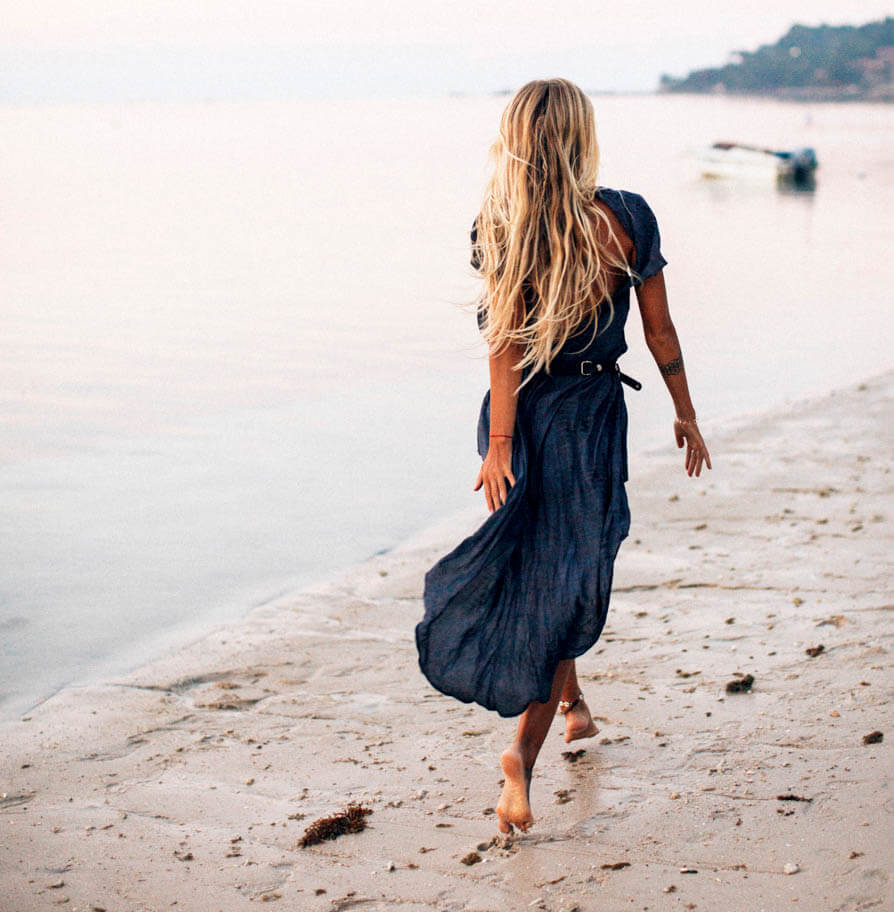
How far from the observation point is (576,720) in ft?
11.1

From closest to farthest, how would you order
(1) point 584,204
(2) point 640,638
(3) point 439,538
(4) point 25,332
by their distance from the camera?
(1) point 584,204
(2) point 640,638
(3) point 439,538
(4) point 25,332

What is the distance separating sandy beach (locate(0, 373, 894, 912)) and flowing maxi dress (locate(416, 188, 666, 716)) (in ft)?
1.43

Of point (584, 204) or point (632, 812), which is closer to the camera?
point (584, 204)

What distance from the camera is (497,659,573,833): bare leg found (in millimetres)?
2885

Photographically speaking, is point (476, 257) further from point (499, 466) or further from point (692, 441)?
point (692, 441)

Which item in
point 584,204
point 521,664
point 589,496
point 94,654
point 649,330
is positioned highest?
point 584,204

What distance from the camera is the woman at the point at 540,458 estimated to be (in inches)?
110

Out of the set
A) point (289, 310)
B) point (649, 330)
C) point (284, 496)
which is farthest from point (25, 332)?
point (649, 330)

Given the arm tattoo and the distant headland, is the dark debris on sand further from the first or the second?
the distant headland

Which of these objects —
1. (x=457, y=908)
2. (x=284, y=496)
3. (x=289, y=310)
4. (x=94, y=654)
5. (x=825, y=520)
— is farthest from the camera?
(x=289, y=310)

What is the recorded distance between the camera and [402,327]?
40.9ft

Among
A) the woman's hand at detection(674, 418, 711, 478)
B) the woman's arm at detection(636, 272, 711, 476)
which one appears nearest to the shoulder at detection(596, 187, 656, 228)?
the woman's arm at detection(636, 272, 711, 476)

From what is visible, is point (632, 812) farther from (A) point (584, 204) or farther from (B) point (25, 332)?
(B) point (25, 332)

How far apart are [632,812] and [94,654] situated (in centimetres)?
259
